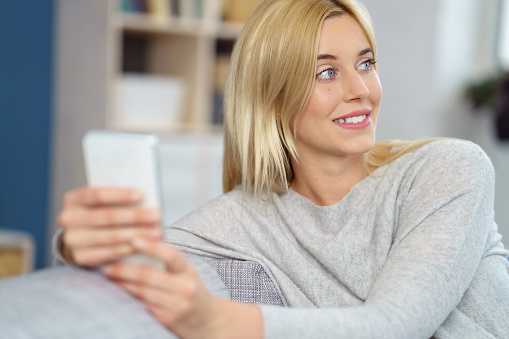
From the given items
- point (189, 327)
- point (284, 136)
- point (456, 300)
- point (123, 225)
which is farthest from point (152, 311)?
point (284, 136)

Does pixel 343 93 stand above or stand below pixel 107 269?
above

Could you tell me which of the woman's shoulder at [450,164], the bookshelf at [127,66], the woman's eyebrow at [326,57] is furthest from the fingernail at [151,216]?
the bookshelf at [127,66]

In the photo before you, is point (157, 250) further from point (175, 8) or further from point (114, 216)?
point (175, 8)

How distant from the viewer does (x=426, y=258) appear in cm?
110

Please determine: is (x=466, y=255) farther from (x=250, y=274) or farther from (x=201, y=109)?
(x=201, y=109)

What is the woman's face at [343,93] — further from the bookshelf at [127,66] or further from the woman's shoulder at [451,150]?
the bookshelf at [127,66]

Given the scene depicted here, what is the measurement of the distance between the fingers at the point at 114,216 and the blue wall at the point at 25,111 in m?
2.95

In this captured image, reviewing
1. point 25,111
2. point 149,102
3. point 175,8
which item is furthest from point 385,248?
point 25,111

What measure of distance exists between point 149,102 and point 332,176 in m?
1.99

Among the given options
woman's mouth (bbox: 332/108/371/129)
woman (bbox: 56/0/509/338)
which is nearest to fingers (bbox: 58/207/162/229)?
woman (bbox: 56/0/509/338)

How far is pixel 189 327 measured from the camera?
0.88 metres

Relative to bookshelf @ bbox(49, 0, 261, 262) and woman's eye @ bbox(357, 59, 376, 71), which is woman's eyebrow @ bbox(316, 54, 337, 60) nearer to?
woman's eye @ bbox(357, 59, 376, 71)

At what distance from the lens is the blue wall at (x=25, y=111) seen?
11.7 ft

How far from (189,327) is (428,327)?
1.28 feet
